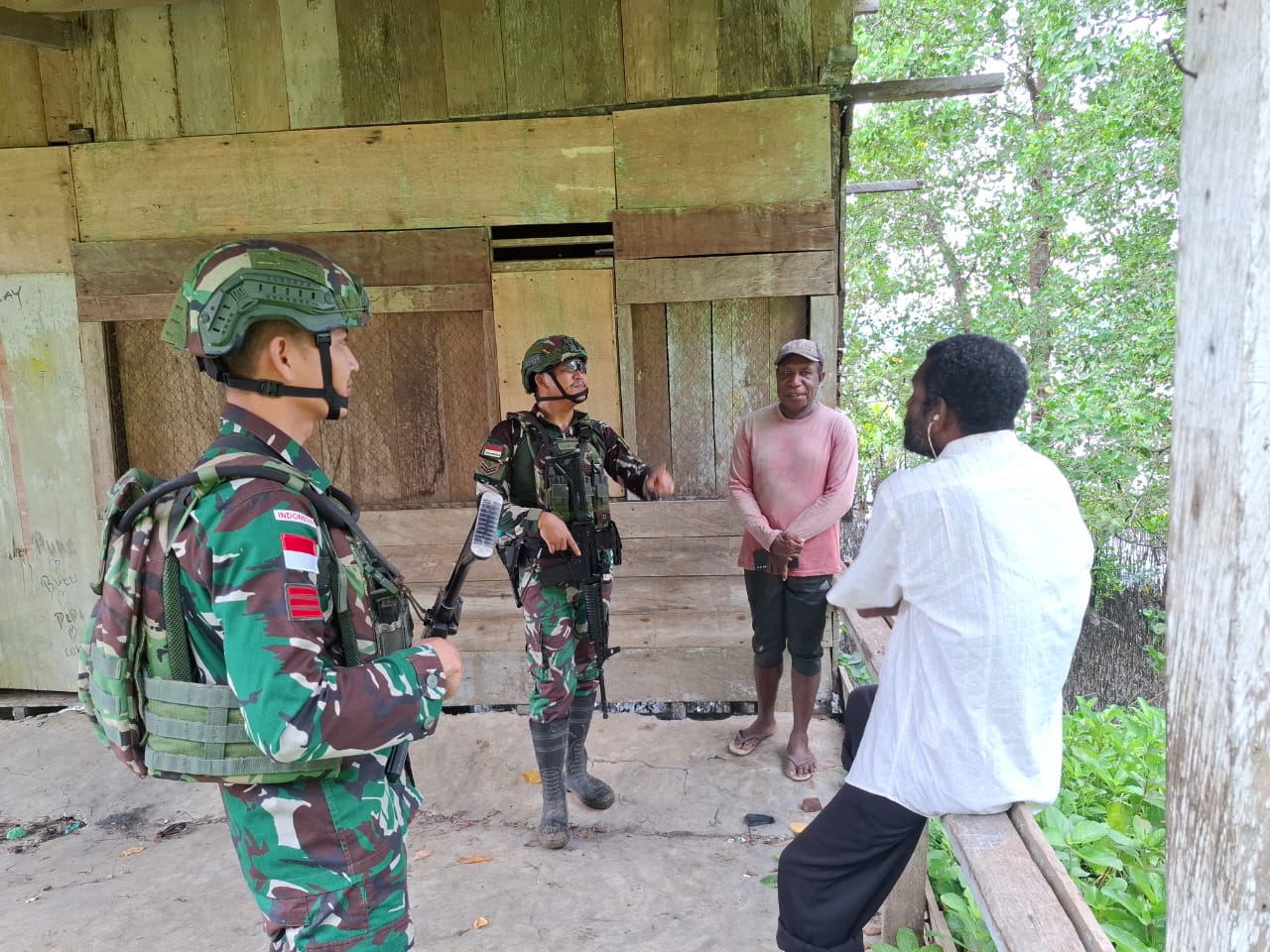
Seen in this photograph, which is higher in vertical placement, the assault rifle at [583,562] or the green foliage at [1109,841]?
the assault rifle at [583,562]

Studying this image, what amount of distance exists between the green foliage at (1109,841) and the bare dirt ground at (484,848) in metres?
0.69

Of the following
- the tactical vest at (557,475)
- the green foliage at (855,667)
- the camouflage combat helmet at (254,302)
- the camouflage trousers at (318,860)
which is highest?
the camouflage combat helmet at (254,302)

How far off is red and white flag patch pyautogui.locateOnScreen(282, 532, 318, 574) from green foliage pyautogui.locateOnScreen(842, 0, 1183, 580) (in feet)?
23.2

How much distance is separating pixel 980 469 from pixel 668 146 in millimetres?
2785

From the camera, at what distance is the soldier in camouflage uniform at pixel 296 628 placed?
1.27 meters

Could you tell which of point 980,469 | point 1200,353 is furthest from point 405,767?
point 1200,353

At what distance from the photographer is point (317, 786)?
4.85ft

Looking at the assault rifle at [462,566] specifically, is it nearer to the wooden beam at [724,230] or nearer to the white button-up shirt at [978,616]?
the white button-up shirt at [978,616]

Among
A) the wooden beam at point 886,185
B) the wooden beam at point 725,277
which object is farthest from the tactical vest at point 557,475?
the wooden beam at point 886,185

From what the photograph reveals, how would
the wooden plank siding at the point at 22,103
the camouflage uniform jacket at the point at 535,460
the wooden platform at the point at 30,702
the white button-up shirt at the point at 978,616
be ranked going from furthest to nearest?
the wooden platform at the point at 30,702, the wooden plank siding at the point at 22,103, the camouflage uniform jacket at the point at 535,460, the white button-up shirt at the point at 978,616

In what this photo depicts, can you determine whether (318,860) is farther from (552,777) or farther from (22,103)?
(22,103)

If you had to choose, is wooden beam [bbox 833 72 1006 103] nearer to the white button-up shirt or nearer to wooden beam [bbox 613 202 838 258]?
wooden beam [bbox 613 202 838 258]

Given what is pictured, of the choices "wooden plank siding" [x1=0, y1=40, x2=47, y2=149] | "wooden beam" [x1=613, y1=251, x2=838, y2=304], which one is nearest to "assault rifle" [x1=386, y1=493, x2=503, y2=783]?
"wooden beam" [x1=613, y1=251, x2=838, y2=304]

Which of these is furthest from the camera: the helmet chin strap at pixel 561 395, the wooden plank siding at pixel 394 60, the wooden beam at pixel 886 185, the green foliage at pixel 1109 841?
the wooden beam at pixel 886 185
